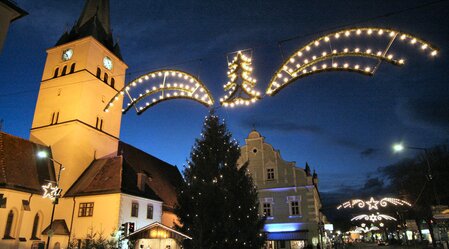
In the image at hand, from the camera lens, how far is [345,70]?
966cm

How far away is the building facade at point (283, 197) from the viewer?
3105cm

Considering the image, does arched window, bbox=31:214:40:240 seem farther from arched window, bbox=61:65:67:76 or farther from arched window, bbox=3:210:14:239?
arched window, bbox=61:65:67:76

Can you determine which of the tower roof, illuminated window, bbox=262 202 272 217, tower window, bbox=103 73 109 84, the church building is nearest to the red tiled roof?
the church building

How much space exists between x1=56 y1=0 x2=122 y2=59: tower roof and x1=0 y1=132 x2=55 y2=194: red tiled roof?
13.7 meters

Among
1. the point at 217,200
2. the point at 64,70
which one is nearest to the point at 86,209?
the point at 217,200

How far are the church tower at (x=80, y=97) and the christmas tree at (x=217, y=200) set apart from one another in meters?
14.3

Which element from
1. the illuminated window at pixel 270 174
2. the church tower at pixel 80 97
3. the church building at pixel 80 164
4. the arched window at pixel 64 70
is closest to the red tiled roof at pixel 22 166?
the church building at pixel 80 164

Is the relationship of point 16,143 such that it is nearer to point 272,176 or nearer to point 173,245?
point 173,245

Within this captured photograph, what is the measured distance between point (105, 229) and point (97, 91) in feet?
49.2

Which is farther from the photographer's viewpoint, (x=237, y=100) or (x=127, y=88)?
(x=127, y=88)

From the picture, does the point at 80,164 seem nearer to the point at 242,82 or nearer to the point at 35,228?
the point at 35,228

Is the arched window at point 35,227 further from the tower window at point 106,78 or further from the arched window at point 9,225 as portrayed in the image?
the tower window at point 106,78

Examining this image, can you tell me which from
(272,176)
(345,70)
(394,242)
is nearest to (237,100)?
(345,70)

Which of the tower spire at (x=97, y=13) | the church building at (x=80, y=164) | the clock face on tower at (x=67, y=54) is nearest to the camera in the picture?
the church building at (x=80, y=164)
